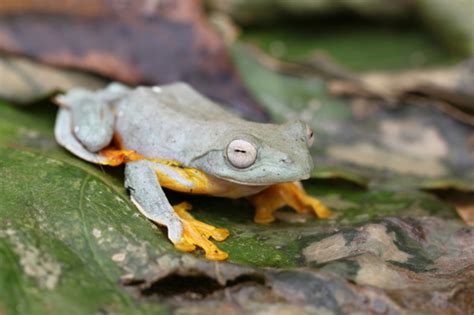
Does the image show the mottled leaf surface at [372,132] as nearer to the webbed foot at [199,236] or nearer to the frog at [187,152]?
the frog at [187,152]

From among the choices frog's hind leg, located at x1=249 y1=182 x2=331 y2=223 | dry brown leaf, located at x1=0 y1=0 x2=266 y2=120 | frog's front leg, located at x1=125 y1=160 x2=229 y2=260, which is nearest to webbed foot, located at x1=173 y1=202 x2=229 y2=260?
frog's front leg, located at x1=125 y1=160 x2=229 y2=260

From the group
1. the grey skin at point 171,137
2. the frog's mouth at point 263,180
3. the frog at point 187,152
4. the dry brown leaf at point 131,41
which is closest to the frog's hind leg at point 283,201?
the frog at point 187,152

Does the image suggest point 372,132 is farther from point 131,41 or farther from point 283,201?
point 131,41

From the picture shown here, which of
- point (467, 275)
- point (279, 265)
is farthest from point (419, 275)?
point (279, 265)

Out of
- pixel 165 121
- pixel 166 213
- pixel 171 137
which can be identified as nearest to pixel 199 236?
pixel 166 213

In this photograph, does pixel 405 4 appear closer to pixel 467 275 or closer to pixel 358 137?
pixel 358 137

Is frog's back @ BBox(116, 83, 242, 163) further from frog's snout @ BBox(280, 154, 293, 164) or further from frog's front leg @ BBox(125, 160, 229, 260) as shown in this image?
frog's snout @ BBox(280, 154, 293, 164)
